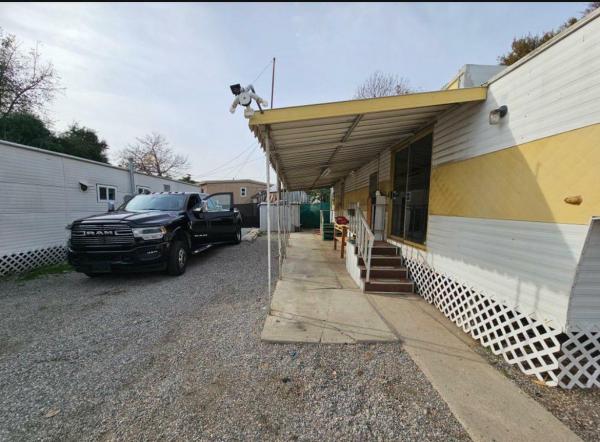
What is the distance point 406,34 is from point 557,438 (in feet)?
14.1

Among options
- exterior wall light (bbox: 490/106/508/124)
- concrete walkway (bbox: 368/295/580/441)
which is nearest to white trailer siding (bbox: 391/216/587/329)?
concrete walkway (bbox: 368/295/580/441)

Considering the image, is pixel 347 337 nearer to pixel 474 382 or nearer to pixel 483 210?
pixel 474 382

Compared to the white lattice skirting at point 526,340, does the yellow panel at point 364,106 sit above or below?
above

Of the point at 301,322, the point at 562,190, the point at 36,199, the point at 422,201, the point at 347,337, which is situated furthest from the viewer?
the point at 36,199

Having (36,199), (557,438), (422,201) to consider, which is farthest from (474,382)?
(36,199)

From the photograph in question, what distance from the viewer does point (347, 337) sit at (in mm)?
2936

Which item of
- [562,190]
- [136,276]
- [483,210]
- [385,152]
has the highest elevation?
[385,152]

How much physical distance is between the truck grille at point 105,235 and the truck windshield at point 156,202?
1.25 metres

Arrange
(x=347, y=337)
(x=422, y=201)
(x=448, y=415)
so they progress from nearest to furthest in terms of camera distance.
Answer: (x=448, y=415) < (x=347, y=337) < (x=422, y=201)

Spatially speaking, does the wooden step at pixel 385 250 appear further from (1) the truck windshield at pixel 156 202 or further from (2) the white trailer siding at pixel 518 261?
(1) the truck windshield at pixel 156 202

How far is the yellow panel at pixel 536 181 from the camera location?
2.03 metres

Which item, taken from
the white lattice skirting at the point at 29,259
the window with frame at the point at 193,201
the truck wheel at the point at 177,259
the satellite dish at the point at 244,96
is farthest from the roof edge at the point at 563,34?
the white lattice skirting at the point at 29,259

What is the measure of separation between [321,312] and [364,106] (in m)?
2.81

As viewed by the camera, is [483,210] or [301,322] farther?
[301,322]
